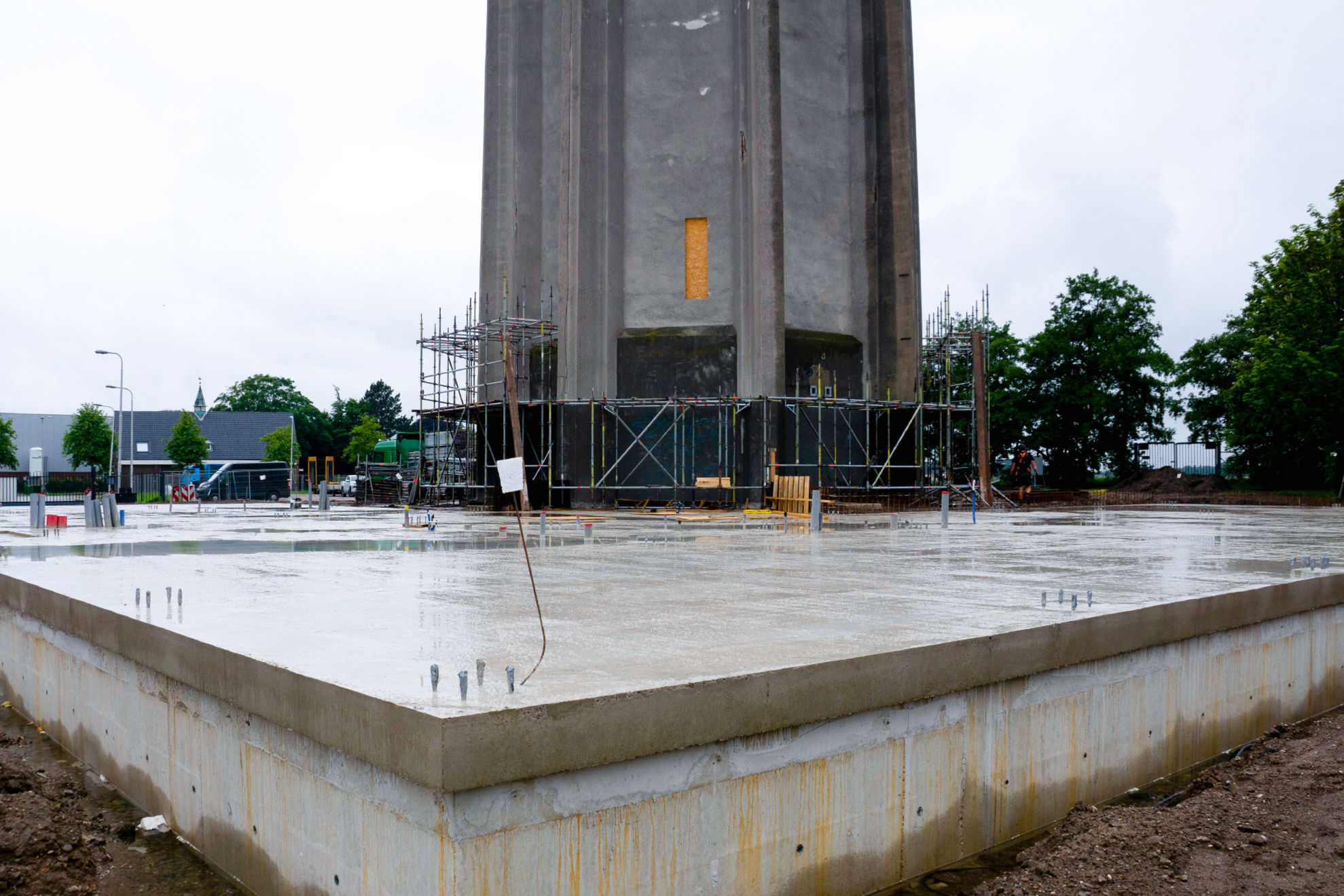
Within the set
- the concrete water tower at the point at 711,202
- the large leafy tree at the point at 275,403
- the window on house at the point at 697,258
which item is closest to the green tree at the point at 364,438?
the large leafy tree at the point at 275,403

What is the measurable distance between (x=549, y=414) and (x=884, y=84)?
1722 centimetres

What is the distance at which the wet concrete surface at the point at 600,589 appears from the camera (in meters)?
4.85

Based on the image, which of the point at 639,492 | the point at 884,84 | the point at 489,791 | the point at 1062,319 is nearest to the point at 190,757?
the point at 489,791

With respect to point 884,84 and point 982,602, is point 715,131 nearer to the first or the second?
point 884,84

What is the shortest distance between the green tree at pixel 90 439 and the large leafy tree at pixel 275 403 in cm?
4821

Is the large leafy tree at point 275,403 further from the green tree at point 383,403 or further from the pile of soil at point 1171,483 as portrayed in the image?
the pile of soil at point 1171,483

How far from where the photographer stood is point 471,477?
36.3 meters

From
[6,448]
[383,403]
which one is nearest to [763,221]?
[6,448]

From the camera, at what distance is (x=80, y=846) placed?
18.2ft

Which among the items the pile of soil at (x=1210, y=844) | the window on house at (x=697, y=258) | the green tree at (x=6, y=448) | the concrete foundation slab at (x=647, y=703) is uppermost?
the window on house at (x=697, y=258)

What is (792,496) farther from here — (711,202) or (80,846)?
(80,846)

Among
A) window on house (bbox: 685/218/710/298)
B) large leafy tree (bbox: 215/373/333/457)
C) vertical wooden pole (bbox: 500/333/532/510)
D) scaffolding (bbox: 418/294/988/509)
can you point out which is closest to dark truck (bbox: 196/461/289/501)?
scaffolding (bbox: 418/294/988/509)

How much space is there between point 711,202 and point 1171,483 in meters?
29.2

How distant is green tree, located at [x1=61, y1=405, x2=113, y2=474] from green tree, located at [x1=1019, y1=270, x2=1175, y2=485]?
66185mm
